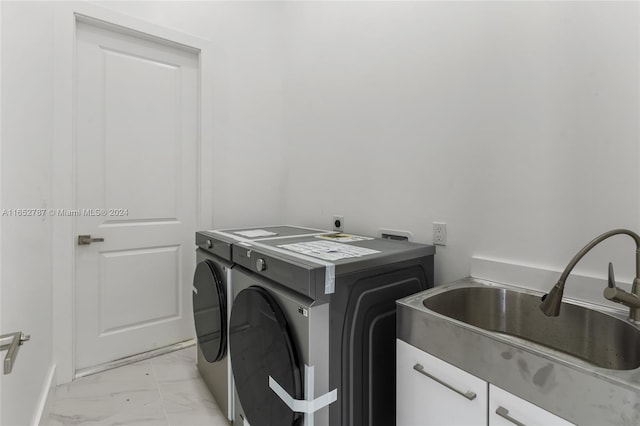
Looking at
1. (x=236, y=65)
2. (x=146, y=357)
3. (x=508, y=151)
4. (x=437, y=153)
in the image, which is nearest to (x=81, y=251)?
(x=146, y=357)

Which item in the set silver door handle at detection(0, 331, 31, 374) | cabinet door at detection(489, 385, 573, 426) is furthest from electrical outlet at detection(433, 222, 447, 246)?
silver door handle at detection(0, 331, 31, 374)

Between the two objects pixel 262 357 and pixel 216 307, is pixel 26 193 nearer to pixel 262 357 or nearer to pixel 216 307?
pixel 216 307

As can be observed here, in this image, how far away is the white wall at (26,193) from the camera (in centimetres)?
116

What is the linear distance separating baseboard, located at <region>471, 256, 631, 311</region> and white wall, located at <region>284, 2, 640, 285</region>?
0.04m

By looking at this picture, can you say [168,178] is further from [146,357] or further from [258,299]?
[258,299]

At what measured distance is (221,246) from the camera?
1654mm

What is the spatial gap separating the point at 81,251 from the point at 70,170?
1.77ft

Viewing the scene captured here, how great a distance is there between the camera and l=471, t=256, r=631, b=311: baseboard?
3.76ft

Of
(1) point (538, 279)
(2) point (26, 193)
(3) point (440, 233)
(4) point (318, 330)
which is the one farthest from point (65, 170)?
(1) point (538, 279)

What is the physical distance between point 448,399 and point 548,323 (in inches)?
21.8

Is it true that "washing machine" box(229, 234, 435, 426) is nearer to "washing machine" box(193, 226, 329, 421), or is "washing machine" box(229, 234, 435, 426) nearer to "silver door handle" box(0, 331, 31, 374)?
"washing machine" box(193, 226, 329, 421)

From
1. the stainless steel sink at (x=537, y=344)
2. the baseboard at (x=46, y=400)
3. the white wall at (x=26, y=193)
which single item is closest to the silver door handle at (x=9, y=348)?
the white wall at (x=26, y=193)

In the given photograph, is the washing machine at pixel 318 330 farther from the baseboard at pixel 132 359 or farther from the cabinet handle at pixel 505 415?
the baseboard at pixel 132 359

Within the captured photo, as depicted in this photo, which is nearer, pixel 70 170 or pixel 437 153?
pixel 437 153
